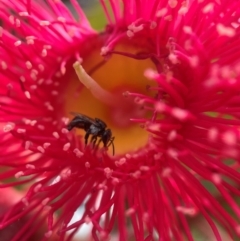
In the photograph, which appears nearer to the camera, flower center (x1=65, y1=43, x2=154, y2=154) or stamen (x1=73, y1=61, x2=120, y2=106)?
stamen (x1=73, y1=61, x2=120, y2=106)

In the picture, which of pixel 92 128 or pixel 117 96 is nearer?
pixel 92 128

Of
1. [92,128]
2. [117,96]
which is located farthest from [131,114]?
[92,128]

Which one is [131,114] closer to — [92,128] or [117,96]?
[117,96]

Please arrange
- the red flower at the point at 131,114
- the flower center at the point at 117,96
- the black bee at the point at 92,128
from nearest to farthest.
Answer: the red flower at the point at 131,114
the black bee at the point at 92,128
the flower center at the point at 117,96
